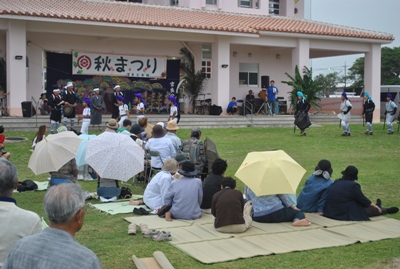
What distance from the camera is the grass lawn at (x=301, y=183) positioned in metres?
6.44

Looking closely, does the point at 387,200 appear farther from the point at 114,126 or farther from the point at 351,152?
the point at 351,152

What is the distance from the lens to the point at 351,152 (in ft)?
53.1

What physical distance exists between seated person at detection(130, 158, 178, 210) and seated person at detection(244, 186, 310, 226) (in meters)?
1.51

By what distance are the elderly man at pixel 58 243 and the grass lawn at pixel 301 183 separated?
3.21m

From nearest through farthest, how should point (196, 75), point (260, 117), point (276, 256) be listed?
point (276, 256) < point (260, 117) < point (196, 75)

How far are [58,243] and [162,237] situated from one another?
4244mm

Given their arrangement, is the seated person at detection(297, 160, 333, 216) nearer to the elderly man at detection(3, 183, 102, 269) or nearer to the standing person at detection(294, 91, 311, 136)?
the elderly man at detection(3, 183, 102, 269)

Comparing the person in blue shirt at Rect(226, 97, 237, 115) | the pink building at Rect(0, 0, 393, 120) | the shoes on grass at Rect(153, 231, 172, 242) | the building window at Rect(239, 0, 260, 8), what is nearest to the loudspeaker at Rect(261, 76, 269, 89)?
the pink building at Rect(0, 0, 393, 120)

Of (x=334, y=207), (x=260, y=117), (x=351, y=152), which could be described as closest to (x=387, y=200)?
(x=334, y=207)

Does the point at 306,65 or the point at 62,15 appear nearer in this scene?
the point at 62,15

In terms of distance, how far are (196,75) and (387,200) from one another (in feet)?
56.6

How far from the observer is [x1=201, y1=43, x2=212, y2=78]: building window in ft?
87.2

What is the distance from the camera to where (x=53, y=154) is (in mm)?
8766

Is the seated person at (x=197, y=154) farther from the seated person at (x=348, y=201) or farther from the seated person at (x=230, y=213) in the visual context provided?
the seated person at (x=348, y=201)
